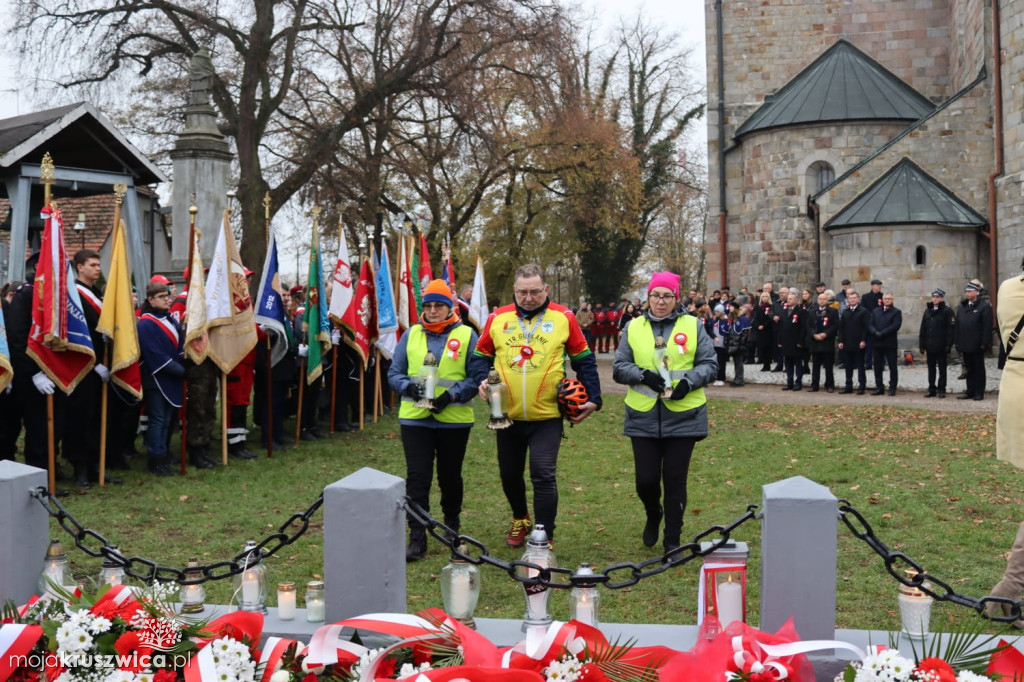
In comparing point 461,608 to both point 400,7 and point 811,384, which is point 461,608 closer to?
point 811,384

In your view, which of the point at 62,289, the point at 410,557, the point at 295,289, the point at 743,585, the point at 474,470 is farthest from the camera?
the point at 295,289

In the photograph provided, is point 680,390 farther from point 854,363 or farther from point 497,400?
point 854,363

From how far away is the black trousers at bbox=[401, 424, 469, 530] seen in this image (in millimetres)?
7250

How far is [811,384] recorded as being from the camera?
67.2ft

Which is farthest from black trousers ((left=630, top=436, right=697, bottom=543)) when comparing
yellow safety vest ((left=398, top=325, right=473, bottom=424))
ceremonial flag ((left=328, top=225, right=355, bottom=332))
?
ceremonial flag ((left=328, top=225, right=355, bottom=332))

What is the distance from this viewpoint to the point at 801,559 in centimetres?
416

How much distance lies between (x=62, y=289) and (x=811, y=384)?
14771mm

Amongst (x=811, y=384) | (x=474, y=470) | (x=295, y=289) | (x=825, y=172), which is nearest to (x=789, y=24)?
(x=825, y=172)

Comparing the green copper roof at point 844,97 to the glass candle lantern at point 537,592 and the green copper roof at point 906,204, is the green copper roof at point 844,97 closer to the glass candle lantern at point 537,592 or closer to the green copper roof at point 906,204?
the green copper roof at point 906,204

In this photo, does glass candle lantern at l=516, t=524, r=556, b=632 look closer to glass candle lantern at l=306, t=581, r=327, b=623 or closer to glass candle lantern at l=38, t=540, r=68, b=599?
glass candle lantern at l=306, t=581, r=327, b=623

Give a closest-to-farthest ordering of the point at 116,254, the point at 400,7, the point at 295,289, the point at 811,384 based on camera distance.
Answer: the point at 116,254
the point at 295,289
the point at 811,384
the point at 400,7

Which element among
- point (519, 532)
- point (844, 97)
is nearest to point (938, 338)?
point (519, 532)

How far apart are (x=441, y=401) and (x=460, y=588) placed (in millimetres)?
2795

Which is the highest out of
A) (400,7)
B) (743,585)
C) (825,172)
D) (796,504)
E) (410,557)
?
(400,7)
